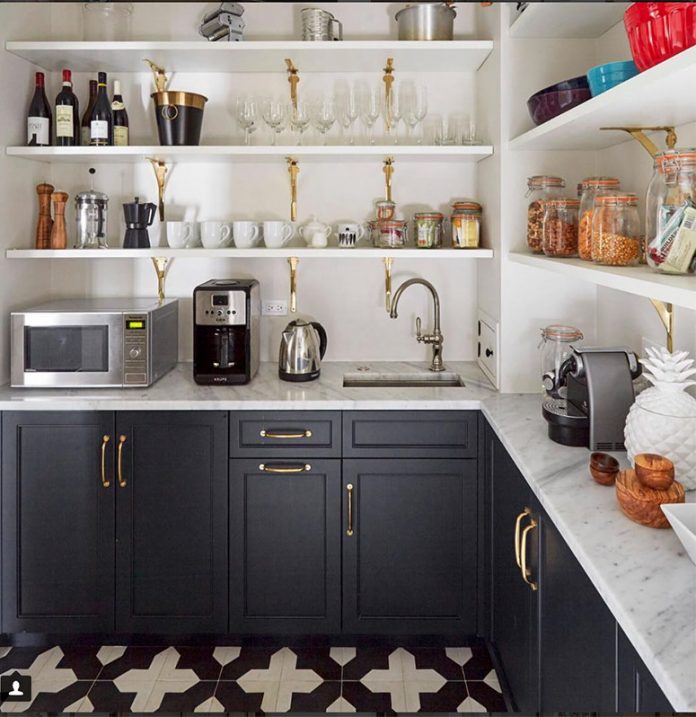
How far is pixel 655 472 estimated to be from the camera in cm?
137

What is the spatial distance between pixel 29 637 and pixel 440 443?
5.40ft

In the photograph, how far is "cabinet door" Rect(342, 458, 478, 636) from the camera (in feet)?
8.05

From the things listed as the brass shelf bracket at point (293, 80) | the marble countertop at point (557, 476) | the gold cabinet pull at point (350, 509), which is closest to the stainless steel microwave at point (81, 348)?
the marble countertop at point (557, 476)

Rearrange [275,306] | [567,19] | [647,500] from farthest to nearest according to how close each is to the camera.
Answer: [275,306] → [567,19] → [647,500]

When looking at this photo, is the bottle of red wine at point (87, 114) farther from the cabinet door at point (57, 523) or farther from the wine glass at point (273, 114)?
the cabinet door at point (57, 523)

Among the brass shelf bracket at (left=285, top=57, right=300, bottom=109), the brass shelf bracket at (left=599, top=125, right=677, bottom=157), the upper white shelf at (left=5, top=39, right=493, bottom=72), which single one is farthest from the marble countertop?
the upper white shelf at (left=5, top=39, right=493, bottom=72)

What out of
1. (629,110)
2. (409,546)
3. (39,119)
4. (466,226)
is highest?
(39,119)

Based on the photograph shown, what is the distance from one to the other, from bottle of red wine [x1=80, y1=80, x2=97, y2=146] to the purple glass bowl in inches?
69.1

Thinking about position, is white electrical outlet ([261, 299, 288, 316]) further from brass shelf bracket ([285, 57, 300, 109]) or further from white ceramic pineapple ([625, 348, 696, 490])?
white ceramic pineapple ([625, 348, 696, 490])

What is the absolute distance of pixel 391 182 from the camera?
9.88 ft

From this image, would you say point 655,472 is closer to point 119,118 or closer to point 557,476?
point 557,476

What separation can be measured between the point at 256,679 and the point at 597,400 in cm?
145

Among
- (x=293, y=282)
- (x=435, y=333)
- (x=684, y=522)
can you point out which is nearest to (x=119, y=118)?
(x=293, y=282)

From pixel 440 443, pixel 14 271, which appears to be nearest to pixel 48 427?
pixel 14 271
